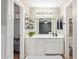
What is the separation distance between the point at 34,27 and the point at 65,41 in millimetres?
2663

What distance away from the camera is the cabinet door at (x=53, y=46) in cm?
671

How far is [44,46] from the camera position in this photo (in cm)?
668

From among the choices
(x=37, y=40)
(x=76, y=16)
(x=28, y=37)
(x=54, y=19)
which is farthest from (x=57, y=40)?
(x=76, y=16)

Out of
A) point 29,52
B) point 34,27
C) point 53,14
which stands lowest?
point 29,52

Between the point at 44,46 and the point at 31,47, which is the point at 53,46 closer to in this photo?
the point at 44,46

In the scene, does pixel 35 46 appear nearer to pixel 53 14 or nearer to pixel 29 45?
pixel 29 45

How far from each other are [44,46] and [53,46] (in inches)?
18.0

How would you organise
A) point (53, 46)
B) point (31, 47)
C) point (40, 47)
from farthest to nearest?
point (53, 46) < point (40, 47) < point (31, 47)

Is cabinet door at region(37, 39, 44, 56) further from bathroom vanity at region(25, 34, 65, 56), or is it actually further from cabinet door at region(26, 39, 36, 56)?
cabinet door at region(26, 39, 36, 56)

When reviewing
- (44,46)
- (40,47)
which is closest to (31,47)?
(40,47)

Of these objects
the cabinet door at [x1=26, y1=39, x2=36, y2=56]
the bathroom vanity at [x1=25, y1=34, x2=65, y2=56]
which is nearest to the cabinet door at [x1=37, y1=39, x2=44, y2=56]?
the bathroom vanity at [x1=25, y1=34, x2=65, y2=56]

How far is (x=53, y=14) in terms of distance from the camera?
848cm

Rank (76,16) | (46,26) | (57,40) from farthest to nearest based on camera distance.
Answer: (46,26), (57,40), (76,16)

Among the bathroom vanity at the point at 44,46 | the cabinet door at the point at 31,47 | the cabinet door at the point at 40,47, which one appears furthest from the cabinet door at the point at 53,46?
the cabinet door at the point at 31,47
